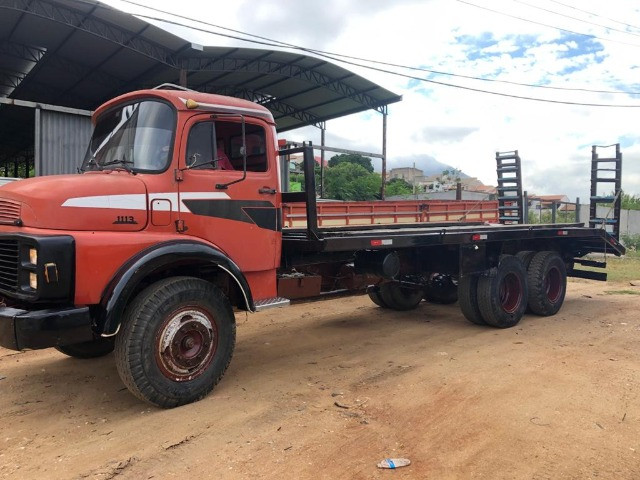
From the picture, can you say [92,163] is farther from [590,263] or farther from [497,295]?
[590,263]

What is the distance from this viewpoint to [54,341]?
3564 mm

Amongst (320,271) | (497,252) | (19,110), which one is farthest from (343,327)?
(19,110)

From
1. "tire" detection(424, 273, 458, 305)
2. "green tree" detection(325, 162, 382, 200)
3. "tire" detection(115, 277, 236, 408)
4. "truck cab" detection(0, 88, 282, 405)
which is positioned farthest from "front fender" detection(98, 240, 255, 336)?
"green tree" detection(325, 162, 382, 200)

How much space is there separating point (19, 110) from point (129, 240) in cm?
1792

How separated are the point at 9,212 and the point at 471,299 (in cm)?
569

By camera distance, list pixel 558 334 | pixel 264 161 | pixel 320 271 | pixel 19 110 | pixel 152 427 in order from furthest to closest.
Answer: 1. pixel 19 110
2. pixel 558 334
3. pixel 320 271
4. pixel 264 161
5. pixel 152 427

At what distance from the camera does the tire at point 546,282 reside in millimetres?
7809

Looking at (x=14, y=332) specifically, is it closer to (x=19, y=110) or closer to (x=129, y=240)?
(x=129, y=240)

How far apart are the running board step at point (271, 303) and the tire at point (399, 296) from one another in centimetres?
341

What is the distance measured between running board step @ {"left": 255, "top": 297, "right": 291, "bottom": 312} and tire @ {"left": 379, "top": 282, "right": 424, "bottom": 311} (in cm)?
341

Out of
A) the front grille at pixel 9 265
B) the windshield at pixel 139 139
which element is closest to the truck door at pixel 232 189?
the windshield at pixel 139 139

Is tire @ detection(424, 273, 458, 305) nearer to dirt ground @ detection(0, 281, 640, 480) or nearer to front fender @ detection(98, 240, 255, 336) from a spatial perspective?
dirt ground @ detection(0, 281, 640, 480)

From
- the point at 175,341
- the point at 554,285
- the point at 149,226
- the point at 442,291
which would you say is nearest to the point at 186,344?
Answer: the point at 175,341

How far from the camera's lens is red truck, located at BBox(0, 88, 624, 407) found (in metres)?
3.64
